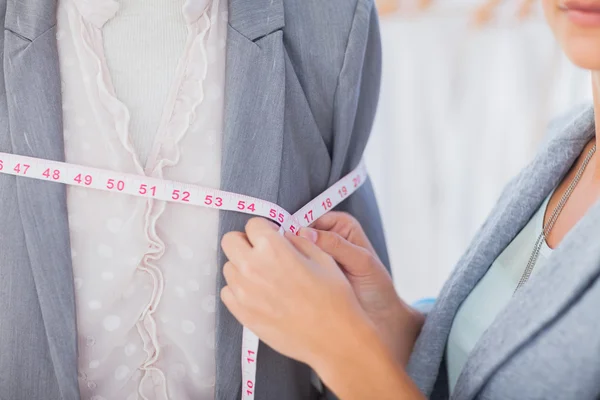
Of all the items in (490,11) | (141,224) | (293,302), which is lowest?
(293,302)

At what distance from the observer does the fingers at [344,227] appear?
3.17ft

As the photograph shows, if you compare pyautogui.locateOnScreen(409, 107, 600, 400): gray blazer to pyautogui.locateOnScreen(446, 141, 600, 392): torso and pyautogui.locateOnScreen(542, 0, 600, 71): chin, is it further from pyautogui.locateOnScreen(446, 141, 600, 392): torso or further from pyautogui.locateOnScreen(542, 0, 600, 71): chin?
pyautogui.locateOnScreen(542, 0, 600, 71): chin

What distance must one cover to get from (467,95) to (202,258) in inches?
42.2

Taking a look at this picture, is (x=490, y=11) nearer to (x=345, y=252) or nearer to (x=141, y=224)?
(x=345, y=252)

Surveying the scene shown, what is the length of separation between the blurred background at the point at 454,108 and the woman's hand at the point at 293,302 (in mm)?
1015

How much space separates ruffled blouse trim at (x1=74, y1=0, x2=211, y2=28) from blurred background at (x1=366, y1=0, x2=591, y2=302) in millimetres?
886

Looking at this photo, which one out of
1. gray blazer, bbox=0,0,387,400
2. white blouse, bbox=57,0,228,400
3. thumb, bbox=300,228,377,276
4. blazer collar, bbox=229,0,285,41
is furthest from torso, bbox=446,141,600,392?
blazer collar, bbox=229,0,285,41

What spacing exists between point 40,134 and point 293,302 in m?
0.41

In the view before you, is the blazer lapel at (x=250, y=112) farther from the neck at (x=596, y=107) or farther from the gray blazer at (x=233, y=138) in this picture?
the neck at (x=596, y=107)

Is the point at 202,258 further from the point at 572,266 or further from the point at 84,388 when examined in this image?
the point at 572,266

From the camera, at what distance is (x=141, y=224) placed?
2.77 ft

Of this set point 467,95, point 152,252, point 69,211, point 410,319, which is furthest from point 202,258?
point 467,95

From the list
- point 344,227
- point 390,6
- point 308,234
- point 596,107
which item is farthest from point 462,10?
point 308,234

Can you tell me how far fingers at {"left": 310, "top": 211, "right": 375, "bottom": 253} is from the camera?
966 millimetres
